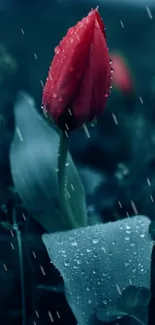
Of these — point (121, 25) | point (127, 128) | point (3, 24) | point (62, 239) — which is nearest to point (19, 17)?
point (3, 24)

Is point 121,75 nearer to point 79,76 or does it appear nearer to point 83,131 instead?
point 83,131

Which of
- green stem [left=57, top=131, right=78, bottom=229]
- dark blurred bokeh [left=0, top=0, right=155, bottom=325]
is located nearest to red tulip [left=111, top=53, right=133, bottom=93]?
dark blurred bokeh [left=0, top=0, right=155, bottom=325]

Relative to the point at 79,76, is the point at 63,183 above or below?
below

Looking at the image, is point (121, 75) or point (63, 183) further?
point (121, 75)

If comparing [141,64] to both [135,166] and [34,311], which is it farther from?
[34,311]

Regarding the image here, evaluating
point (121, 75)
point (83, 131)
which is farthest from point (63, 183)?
point (121, 75)

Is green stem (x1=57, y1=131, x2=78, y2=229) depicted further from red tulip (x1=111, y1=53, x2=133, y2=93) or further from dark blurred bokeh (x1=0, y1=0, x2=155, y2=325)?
red tulip (x1=111, y1=53, x2=133, y2=93)

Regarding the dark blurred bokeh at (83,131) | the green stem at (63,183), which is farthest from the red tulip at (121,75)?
the green stem at (63,183)
